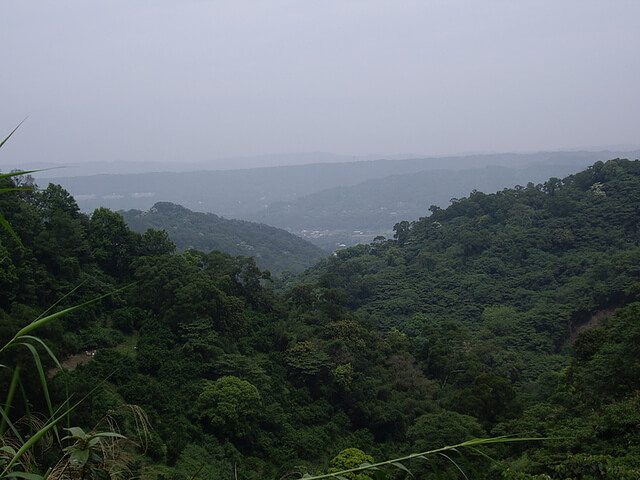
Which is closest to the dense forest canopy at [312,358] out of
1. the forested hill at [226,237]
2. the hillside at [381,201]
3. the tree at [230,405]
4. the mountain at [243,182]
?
the tree at [230,405]

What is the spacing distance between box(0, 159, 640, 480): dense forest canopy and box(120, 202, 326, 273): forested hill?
23.0m

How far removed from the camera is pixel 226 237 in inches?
1731

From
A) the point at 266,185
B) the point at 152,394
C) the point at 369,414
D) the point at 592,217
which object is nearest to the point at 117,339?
the point at 152,394

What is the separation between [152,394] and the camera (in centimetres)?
792

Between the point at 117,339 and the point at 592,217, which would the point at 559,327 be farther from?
the point at 117,339

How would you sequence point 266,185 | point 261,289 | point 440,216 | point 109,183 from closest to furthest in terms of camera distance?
point 261,289
point 440,216
point 109,183
point 266,185

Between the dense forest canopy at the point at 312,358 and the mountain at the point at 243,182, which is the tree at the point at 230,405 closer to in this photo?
the dense forest canopy at the point at 312,358

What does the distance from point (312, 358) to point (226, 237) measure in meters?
33.9

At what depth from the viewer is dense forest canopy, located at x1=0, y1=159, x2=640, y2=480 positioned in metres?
6.62

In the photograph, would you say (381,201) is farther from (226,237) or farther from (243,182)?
(226,237)

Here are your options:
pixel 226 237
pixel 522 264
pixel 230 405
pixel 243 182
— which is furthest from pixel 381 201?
pixel 230 405

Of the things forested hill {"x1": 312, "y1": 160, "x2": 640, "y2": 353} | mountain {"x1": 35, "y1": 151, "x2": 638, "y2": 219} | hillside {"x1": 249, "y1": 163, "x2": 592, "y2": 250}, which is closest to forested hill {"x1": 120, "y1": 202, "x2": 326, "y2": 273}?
forested hill {"x1": 312, "y1": 160, "x2": 640, "y2": 353}

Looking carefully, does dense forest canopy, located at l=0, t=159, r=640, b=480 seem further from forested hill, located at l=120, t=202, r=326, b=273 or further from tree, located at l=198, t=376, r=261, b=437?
forested hill, located at l=120, t=202, r=326, b=273

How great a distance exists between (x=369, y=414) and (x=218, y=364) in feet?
12.5
